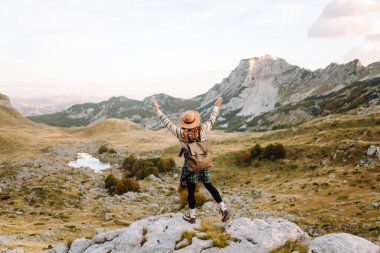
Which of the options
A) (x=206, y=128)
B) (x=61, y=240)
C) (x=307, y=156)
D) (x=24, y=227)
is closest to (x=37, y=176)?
(x=24, y=227)

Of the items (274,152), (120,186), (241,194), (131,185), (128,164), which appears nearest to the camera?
(241,194)

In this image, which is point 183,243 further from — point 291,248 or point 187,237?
point 291,248

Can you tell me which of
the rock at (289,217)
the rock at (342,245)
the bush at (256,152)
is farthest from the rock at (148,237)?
the bush at (256,152)

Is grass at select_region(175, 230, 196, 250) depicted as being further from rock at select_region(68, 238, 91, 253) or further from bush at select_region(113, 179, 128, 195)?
bush at select_region(113, 179, 128, 195)

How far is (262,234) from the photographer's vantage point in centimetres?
1177

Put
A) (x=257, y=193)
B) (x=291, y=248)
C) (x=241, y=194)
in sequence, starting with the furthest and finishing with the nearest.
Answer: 1. (x=241, y=194)
2. (x=257, y=193)
3. (x=291, y=248)

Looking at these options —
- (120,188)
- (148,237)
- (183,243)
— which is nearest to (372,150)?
(120,188)

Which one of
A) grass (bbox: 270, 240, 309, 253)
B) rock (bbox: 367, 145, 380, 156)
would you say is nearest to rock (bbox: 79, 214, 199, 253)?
grass (bbox: 270, 240, 309, 253)

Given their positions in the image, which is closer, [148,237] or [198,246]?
[198,246]

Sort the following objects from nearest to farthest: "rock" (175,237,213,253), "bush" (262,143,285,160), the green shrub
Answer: "rock" (175,237,213,253) < "bush" (262,143,285,160) < the green shrub

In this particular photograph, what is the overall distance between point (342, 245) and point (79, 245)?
1242 centimetres

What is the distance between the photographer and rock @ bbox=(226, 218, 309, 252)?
11242mm

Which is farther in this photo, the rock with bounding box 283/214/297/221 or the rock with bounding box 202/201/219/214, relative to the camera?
the rock with bounding box 202/201/219/214

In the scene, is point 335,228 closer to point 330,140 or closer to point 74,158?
point 330,140
